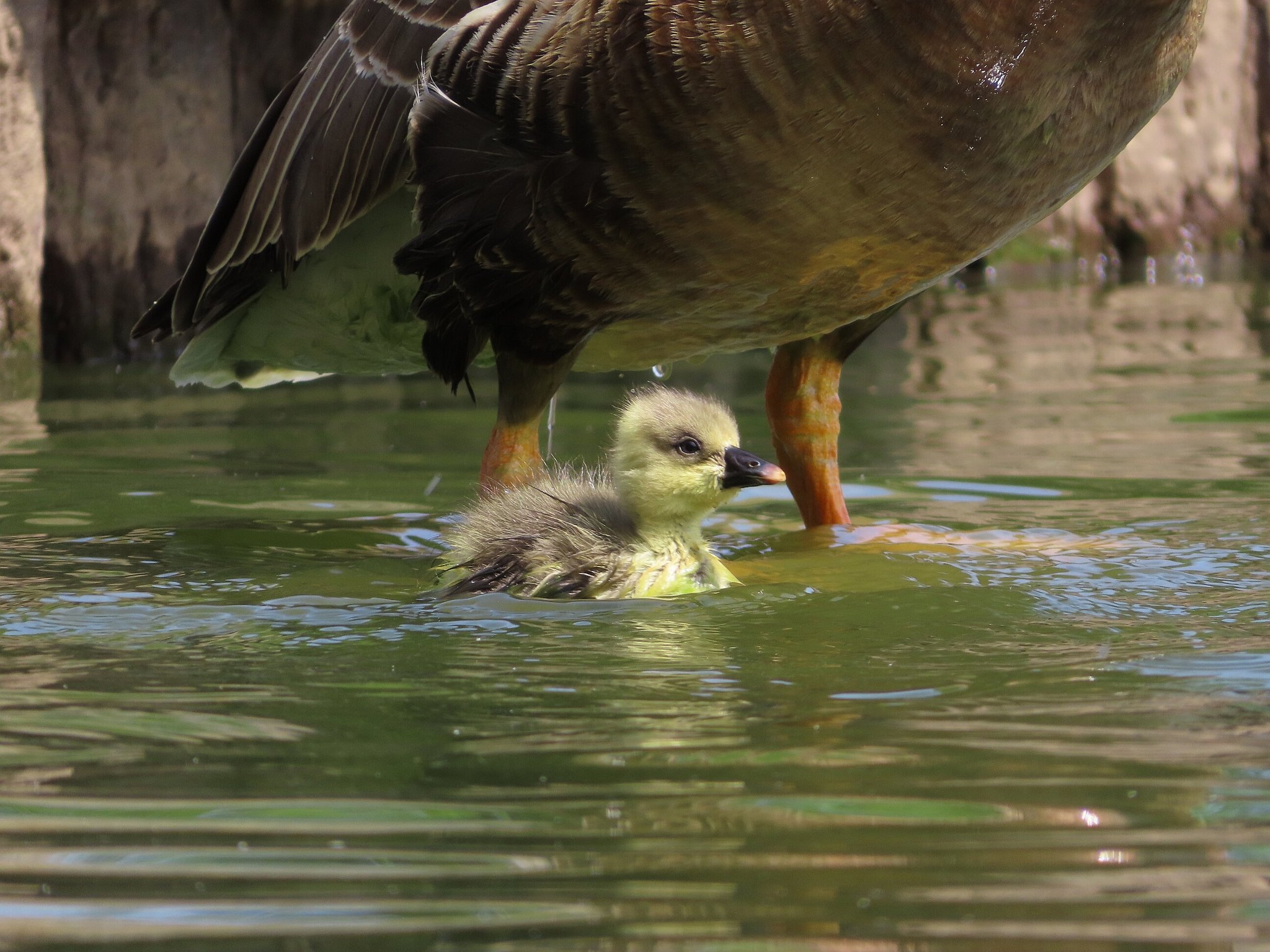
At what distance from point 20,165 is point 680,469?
634 centimetres

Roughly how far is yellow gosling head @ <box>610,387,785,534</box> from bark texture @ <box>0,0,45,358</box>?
586cm

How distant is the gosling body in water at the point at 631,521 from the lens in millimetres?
4672

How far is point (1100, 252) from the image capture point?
15859 millimetres

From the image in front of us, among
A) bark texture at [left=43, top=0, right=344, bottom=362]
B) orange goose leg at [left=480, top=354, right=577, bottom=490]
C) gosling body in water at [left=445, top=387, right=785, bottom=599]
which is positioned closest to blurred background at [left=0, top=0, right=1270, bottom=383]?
bark texture at [left=43, top=0, right=344, bottom=362]

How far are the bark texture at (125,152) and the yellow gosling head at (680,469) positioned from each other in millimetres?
6299

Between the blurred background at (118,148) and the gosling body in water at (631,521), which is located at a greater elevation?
the blurred background at (118,148)

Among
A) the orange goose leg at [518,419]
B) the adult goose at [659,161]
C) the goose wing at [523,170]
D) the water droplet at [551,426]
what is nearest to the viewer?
the adult goose at [659,161]

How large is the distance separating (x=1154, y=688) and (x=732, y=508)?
3199mm

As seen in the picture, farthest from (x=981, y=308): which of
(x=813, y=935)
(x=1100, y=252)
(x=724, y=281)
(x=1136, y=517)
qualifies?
(x=813, y=935)

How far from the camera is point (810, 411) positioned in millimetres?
6203

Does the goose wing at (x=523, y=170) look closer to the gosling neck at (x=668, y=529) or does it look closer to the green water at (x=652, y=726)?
the gosling neck at (x=668, y=529)

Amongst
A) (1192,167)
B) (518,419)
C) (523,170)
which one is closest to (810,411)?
(518,419)

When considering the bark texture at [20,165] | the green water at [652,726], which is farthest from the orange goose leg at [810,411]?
the bark texture at [20,165]

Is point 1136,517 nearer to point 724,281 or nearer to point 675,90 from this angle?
point 724,281
